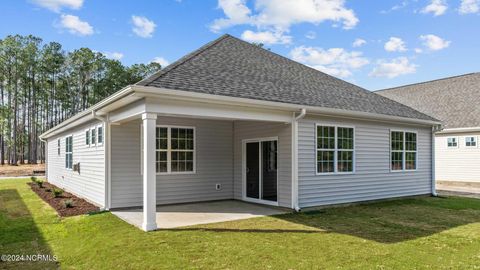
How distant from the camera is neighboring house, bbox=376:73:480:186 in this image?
55.1 ft

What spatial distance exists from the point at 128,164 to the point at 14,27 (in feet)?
114

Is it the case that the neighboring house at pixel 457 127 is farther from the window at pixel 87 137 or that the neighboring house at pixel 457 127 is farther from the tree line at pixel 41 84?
the tree line at pixel 41 84

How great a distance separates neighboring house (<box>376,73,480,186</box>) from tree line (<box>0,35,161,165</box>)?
35.3 metres

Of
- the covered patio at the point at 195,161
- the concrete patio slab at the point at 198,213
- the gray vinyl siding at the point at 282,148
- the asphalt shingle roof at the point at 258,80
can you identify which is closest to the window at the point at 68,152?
the covered patio at the point at 195,161

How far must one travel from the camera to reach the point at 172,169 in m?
9.91

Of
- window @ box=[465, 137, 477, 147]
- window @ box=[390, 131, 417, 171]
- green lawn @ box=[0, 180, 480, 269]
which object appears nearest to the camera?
green lawn @ box=[0, 180, 480, 269]

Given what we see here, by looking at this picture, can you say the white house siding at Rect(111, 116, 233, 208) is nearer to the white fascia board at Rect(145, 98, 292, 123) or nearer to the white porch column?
the white fascia board at Rect(145, 98, 292, 123)

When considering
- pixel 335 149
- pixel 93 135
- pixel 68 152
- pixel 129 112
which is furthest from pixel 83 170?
pixel 335 149

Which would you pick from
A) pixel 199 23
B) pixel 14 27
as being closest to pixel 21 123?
pixel 14 27

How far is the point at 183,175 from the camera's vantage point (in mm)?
10086

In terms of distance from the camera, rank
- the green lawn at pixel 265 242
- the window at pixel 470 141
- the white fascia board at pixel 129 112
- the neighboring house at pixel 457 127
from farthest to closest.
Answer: the neighboring house at pixel 457 127
the window at pixel 470 141
the white fascia board at pixel 129 112
the green lawn at pixel 265 242

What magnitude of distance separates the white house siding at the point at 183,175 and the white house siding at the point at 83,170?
0.49m

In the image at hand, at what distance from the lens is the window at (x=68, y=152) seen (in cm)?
1319

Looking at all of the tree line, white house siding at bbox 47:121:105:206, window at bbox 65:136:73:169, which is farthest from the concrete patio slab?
the tree line
